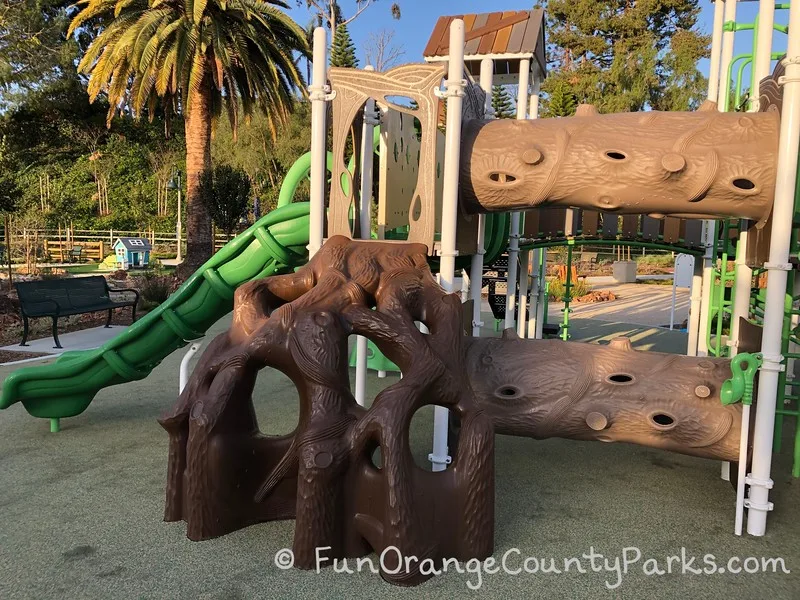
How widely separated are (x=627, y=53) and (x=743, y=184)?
103ft

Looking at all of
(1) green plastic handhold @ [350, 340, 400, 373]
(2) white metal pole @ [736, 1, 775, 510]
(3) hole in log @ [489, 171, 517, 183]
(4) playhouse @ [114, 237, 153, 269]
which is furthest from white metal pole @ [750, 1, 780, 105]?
(4) playhouse @ [114, 237, 153, 269]

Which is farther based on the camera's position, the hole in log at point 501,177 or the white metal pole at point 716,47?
the white metal pole at point 716,47

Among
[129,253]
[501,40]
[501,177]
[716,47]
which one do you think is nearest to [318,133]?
[501,177]

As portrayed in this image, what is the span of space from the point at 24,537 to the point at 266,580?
1.50m

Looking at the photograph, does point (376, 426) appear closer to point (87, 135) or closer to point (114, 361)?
point (114, 361)

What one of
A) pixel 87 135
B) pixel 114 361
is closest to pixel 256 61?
pixel 114 361

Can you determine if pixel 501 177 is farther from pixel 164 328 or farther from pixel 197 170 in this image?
pixel 197 170

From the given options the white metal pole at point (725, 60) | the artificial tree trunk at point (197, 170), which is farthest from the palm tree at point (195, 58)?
the white metal pole at point (725, 60)

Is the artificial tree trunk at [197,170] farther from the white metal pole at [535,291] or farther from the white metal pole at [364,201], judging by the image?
the white metal pole at [364,201]

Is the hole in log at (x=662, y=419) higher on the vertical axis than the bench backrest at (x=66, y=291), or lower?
lower

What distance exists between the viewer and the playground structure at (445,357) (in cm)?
313

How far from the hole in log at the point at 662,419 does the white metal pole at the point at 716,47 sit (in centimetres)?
291

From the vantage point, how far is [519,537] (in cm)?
343

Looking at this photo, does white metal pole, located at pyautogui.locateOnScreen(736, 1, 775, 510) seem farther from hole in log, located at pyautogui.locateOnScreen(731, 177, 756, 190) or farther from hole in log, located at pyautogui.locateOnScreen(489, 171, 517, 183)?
hole in log, located at pyautogui.locateOnScreen(489, 171, 517, 183)
